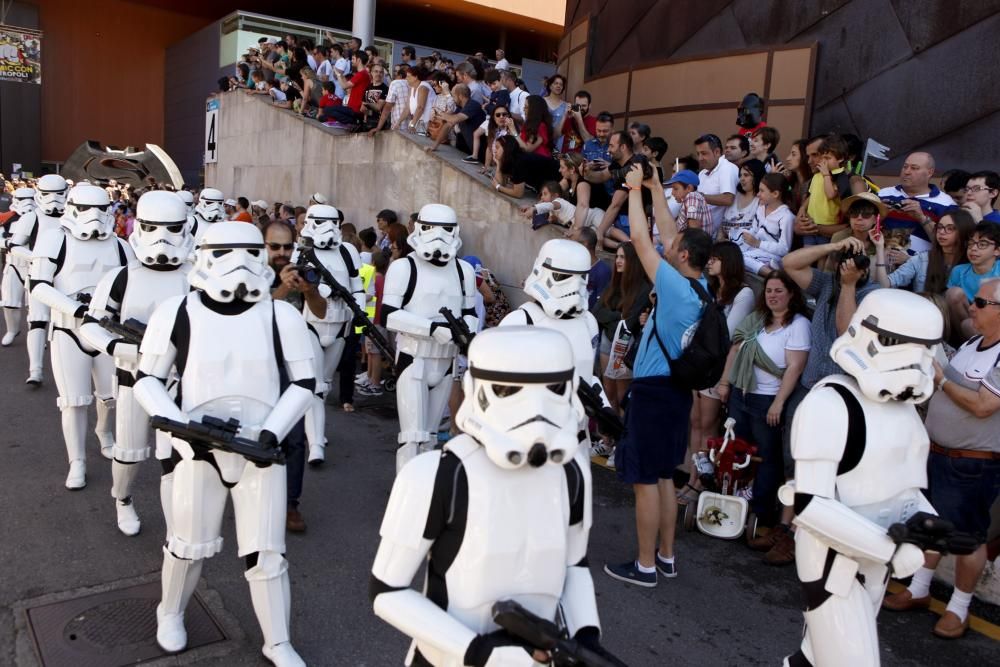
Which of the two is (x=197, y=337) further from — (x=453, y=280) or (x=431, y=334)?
(x=453, y=280)

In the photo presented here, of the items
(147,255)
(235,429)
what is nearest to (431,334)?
(147,255)

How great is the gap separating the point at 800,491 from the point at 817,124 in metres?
7.99

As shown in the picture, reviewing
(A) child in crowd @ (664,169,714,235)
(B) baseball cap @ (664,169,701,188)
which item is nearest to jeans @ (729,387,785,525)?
(A) child in crowd @ (664,169,714,235)

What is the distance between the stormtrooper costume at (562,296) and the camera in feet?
14.1

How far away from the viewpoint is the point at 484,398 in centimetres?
229

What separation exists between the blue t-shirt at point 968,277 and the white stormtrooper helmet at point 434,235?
343 centimetres

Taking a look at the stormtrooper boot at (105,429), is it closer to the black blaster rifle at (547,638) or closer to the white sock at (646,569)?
the white sock at (646,569)

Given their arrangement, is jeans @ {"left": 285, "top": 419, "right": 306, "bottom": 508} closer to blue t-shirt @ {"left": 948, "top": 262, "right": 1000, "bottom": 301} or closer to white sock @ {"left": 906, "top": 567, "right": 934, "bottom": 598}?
white sock @ {"left": 906, "top": 567, "right": 934, "bottom": 598}

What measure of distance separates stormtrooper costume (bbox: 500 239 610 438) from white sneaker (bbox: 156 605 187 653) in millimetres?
2212

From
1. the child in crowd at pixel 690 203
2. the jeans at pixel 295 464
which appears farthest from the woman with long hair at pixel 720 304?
the jeans at pixel 295 464

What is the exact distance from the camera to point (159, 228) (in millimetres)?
4637

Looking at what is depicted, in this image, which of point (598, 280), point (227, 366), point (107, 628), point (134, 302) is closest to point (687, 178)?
point (598, 280)

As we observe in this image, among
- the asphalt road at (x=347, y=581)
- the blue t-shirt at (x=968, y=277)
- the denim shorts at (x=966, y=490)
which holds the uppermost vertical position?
the blue t-shirt at (x=968, y=277)

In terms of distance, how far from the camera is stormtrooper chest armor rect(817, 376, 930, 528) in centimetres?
306
